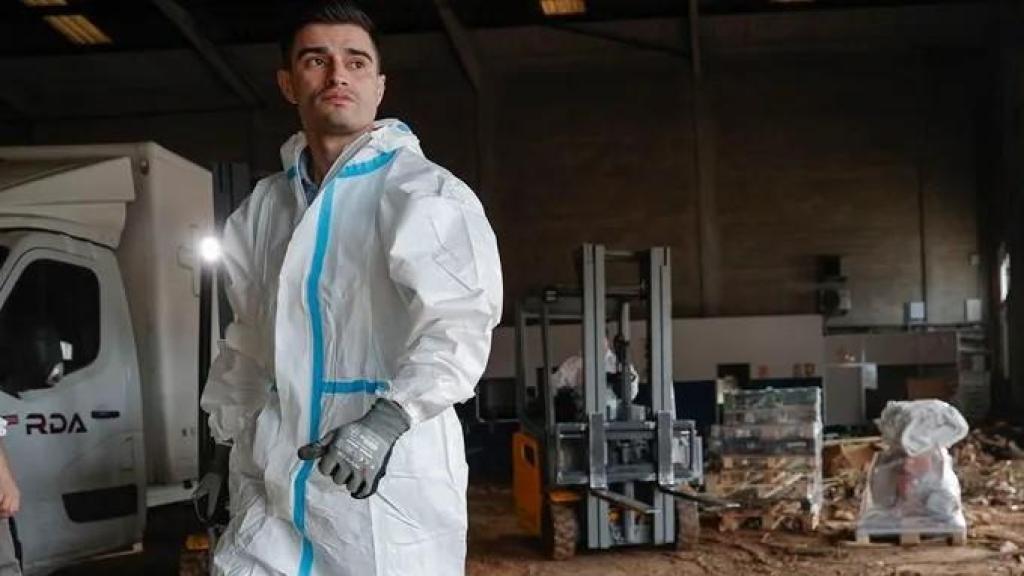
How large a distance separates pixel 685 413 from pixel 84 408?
10.6 m

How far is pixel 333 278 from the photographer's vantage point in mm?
1926

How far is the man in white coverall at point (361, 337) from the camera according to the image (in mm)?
1828

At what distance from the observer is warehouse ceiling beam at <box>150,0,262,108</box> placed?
15.4 meters

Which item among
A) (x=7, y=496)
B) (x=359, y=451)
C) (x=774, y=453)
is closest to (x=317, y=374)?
(x=359, y=451)

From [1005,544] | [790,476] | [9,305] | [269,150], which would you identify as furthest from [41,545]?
[269,150]

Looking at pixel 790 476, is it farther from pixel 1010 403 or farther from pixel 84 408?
pixel 1010 403

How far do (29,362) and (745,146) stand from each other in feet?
43.4

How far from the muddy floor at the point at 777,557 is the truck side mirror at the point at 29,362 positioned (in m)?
3.20

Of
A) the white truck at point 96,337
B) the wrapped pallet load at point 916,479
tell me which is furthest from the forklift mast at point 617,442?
the white truck at point 96,337

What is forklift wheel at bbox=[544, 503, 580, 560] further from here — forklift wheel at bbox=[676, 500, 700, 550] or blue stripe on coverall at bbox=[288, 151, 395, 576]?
blue stripe on coverall at bbox=[288, 151, 395, 576]

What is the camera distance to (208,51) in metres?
16.4

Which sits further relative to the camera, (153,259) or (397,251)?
(153,259)

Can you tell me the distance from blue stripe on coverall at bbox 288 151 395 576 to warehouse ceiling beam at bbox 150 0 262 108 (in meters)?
14.4

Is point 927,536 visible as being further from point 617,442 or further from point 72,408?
point 72,408
